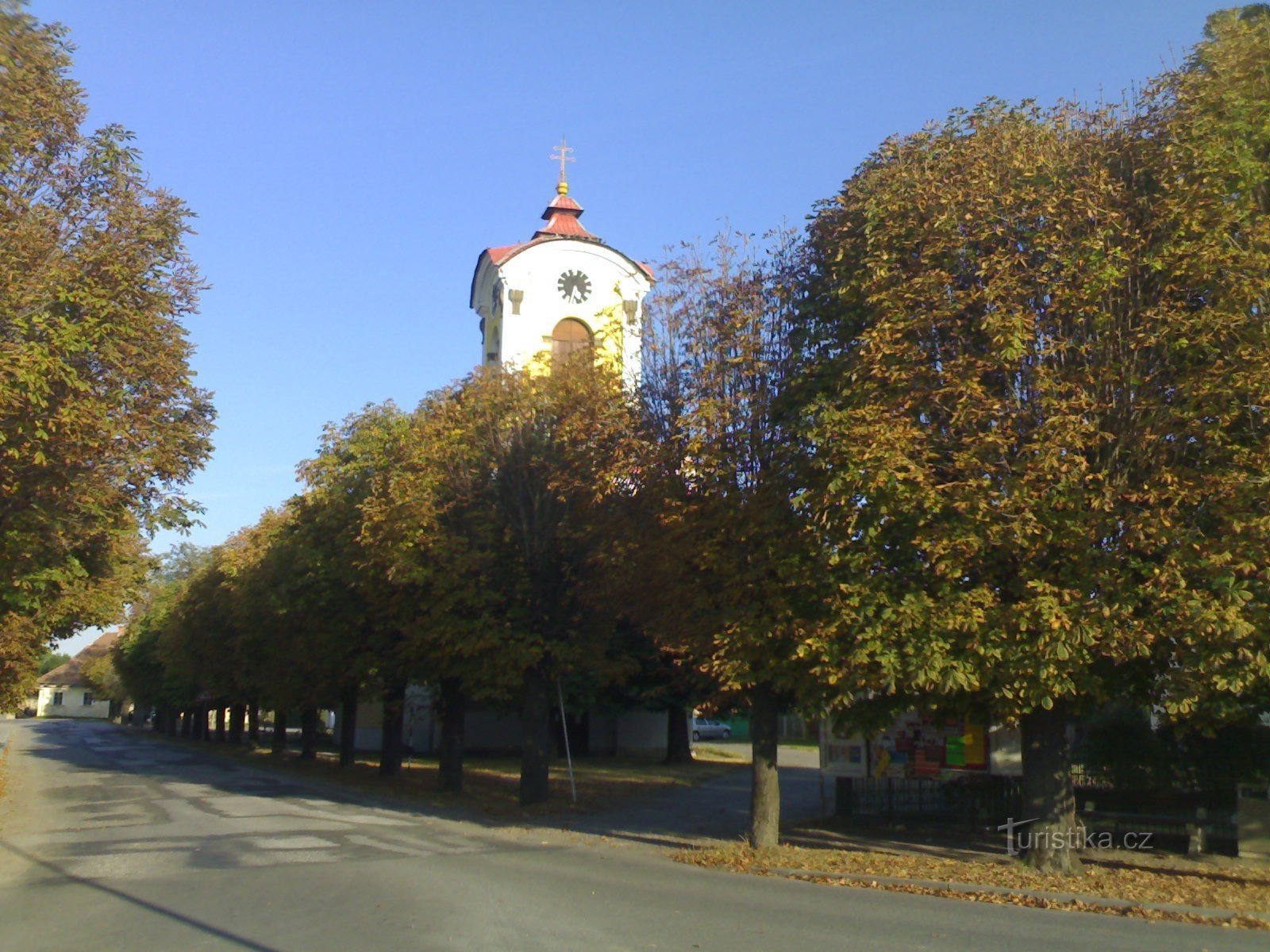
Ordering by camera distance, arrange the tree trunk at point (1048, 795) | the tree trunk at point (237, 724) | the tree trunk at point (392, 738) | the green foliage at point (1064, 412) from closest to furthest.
→ the green foliage at point (1064, 412) < the tree trunk at point (1048, 795) < the tree trunk at point (392, 738) < the tree trunk at point (237, 724)

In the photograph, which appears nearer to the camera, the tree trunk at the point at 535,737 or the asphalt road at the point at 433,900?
the asphalt road at the point at 433,900

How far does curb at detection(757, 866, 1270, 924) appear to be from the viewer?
39.5ft

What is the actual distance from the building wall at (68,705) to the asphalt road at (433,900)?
5176 inches

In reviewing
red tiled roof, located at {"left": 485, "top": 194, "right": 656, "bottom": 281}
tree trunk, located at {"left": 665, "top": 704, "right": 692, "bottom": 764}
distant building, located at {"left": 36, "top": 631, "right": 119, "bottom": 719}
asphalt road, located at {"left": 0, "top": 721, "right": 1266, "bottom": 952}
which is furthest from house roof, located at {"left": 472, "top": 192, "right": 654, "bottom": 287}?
distant building, located at {"left": 36, "top": 631, "right": 119, "bottom": 719}

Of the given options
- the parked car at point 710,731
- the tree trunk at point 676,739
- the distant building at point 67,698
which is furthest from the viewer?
the distant building at point 67,698

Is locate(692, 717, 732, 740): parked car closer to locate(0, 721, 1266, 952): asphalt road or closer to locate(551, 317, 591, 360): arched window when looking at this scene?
locate(551, 317, 591, 360): arched window

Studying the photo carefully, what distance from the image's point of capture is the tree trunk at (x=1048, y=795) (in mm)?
14672

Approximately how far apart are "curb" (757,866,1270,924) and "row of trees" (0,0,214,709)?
1009 centimetres

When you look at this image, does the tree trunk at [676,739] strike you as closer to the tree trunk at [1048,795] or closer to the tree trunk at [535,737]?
the tree trunk at [535,737]

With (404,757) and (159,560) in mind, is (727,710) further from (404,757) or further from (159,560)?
(404,757)

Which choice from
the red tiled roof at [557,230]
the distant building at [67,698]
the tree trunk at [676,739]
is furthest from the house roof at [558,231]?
the distant building at [67,698]

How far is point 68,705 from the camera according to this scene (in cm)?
14362

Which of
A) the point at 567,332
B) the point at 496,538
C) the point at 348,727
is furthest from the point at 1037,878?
the point at 567,332

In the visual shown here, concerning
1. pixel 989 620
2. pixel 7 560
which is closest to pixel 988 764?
pixel 989 620
